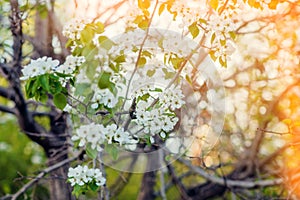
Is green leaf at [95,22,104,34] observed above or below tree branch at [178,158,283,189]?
above

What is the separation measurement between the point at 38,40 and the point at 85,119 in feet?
5.63

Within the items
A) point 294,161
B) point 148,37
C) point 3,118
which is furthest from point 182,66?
point 3,118

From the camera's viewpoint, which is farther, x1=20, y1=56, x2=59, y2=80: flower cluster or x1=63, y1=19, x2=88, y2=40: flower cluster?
x1=63, y1=19, x2=88, y2=40: flower cluster

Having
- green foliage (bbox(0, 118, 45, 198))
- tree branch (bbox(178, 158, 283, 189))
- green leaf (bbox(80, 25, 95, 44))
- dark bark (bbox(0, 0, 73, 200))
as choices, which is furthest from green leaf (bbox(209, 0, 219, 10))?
green foliage (bbox(0, 118, 45, 198))

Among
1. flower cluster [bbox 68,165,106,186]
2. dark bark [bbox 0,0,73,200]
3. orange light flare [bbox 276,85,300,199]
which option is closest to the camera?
flower cluster [bbox 68,165,106,186]

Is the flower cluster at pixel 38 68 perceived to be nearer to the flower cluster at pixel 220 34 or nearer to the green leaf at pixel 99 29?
the green leaf at pixel 99 29

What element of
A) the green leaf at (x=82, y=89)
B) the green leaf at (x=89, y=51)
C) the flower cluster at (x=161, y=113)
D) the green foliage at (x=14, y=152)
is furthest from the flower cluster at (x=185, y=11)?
the green foliage at (x=14, y=152)

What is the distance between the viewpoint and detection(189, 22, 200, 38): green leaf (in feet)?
6.36

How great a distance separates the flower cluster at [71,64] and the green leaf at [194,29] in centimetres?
40

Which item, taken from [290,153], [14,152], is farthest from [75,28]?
[14,152]

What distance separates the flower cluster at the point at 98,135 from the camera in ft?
5.55

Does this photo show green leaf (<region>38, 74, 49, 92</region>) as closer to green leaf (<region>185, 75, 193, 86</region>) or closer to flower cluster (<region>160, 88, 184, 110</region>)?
flower cluster (<region>160, 88, 184, 110</region>)

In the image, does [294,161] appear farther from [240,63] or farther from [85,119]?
[85,119]

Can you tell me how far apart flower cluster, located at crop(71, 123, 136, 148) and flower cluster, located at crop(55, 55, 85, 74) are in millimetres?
187
